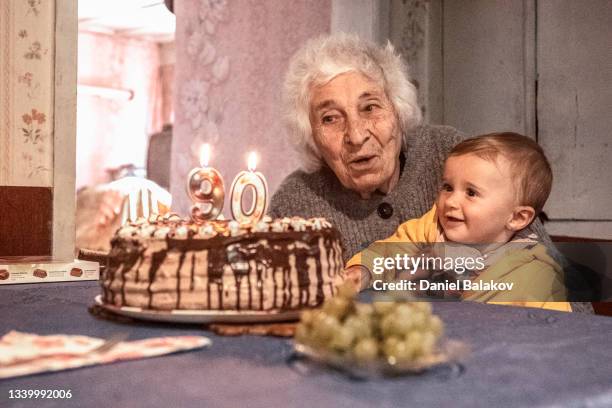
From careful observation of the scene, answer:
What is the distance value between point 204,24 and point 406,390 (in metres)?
3.90

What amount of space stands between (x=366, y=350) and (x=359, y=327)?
0.03m

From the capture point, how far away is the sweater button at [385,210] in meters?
2.18

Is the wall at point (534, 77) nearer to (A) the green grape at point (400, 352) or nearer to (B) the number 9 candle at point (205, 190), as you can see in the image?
(B) the number 9 candle at point (205, 190)

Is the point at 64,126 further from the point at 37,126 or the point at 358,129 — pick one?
the point at 358,129

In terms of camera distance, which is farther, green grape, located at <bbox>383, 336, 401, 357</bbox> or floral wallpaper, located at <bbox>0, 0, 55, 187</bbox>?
floral wallpaper, located at <bbox>0, 0, 55, 187</bbox>

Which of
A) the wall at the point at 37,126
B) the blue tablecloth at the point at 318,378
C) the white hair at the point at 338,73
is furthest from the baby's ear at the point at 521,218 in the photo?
the wall at the point at 37,126

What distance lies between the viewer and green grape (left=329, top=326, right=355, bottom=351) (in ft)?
2.23

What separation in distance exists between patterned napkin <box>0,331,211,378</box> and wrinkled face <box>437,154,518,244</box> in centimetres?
109

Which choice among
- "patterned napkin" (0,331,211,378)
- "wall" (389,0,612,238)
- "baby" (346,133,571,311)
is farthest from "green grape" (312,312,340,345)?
"wall" (389,0,612,238)

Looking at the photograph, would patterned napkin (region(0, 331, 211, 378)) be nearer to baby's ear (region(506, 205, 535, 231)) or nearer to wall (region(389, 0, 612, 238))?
baby's ear (region(506, 205, 535, 231))

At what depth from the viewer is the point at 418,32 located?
12.1 feet

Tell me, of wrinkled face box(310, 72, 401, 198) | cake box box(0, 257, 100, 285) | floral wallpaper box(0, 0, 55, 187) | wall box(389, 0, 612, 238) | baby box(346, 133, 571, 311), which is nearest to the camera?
cake box box(0, 257, 100, 285)

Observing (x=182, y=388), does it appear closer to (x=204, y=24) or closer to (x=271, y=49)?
(x=271, y=49)

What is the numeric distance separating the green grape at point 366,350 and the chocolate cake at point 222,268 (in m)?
0.29
